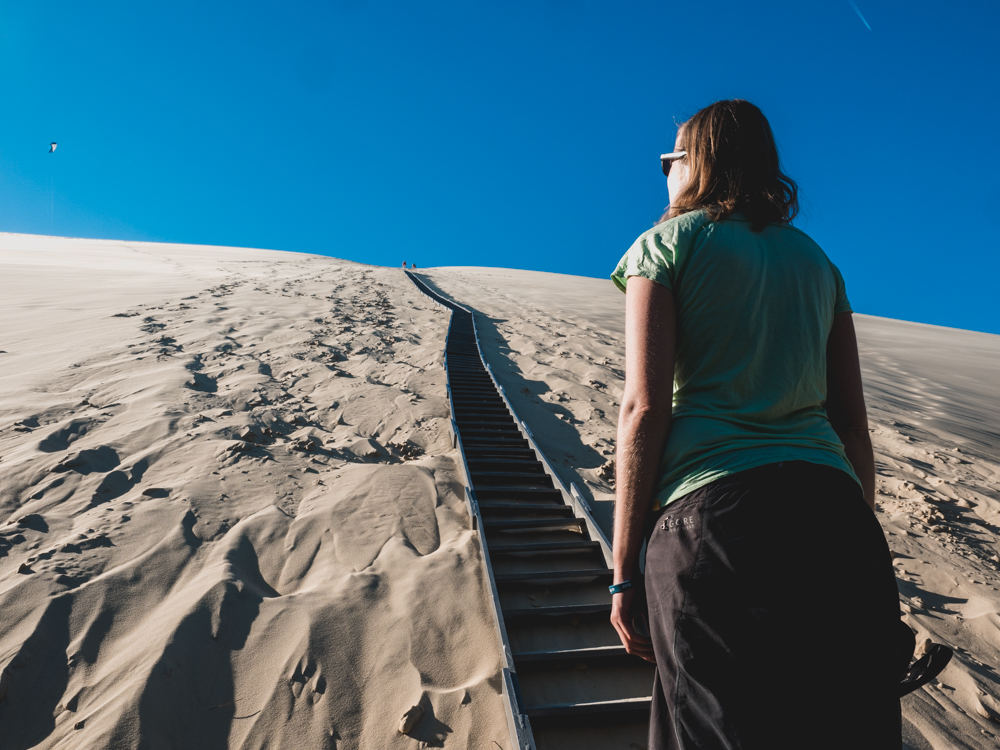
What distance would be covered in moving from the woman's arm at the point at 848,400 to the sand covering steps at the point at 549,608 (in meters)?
1.59

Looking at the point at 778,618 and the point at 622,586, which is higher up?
the point at 778,618

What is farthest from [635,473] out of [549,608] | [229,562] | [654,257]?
[229,562]

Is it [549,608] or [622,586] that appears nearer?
[622,586]

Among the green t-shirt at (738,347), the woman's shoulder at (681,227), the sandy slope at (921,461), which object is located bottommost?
the sandy slope at (921,461)

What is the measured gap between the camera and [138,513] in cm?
383

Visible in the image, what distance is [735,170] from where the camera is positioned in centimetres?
138

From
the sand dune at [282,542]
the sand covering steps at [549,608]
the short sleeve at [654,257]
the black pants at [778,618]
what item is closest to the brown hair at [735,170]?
the short sleeve at [654,257]

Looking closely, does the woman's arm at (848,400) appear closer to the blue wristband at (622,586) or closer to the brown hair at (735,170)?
the brown hair at (735,170)

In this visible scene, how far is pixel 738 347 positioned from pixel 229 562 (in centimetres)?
339

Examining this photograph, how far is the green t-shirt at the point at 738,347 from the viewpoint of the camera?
116 cm

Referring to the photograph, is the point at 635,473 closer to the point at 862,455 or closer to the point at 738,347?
the point at 738,347

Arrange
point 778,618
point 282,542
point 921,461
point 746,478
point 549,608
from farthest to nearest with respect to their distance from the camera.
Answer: point 921,461 < point 282,542 < point 549,608 < point 746,478 < point 778,618

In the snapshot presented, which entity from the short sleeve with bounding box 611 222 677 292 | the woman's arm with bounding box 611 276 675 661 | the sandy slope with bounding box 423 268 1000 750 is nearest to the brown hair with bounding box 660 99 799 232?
the short sleeve with bounding box 611 222 677 292

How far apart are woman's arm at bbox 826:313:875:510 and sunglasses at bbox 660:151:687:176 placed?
622mm
